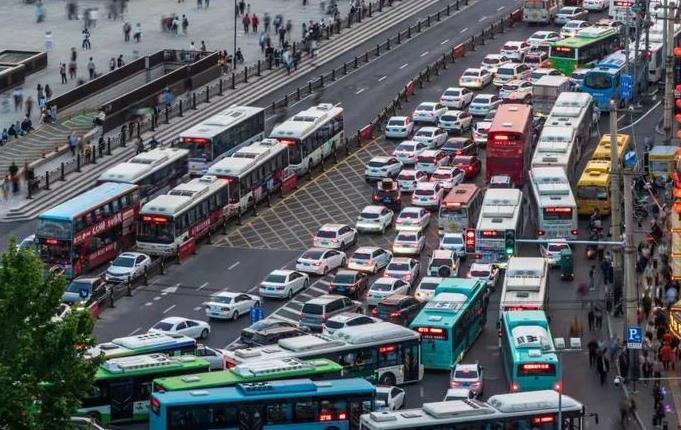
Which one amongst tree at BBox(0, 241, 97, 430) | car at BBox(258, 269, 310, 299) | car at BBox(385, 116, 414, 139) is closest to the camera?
tree at BBox(0, 241, 97, 430)

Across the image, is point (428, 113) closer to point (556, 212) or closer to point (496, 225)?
point (556, 212)

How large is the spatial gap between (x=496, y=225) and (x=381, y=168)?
738 inches

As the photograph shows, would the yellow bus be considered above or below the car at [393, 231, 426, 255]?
above

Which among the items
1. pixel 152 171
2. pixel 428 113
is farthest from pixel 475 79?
pixel 152 171

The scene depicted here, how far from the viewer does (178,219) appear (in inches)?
4906

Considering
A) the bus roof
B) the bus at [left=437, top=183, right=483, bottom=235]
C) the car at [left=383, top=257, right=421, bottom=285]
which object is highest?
the bus roof

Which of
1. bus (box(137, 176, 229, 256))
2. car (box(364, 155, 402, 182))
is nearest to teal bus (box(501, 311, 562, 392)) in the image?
bus (box(137, 176, 229, 256))

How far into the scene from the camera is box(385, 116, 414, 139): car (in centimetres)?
14762

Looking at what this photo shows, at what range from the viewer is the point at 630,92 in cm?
15362

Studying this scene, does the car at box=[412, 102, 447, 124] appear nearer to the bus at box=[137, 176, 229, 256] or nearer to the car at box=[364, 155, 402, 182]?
the car at box=[364, 155, 402, 182]

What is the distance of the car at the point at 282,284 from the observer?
118 m

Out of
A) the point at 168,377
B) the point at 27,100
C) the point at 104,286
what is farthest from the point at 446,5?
the point at 168,377

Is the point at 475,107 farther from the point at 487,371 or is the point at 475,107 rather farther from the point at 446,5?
the point at 487,371

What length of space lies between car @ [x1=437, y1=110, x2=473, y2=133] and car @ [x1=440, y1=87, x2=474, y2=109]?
3.92 m
